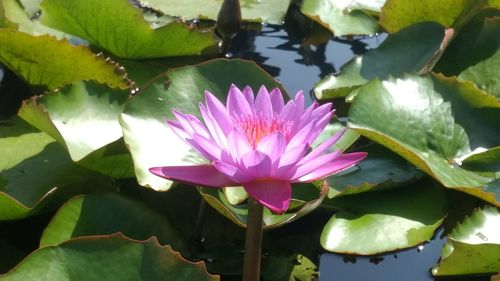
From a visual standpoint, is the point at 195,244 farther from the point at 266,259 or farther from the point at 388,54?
the point at 388,54

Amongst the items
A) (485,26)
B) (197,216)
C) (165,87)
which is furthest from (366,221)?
(485,26)

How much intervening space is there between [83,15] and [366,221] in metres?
0.78

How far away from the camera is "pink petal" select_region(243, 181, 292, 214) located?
0.88m

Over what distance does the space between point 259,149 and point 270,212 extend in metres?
0.33

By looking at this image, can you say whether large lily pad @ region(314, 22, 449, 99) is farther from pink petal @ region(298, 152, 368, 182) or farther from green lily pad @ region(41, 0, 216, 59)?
pink petal @ region(298, 152, 368, 182)

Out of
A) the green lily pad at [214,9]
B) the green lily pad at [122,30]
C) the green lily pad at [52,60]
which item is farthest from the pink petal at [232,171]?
the green lily pad at [214,9]

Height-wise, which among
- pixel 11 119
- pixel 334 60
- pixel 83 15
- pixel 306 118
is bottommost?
pixel 334 60

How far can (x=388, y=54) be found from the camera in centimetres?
172

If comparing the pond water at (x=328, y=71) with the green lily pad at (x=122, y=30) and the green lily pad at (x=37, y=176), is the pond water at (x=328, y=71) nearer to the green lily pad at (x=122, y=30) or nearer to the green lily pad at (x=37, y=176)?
the green lily pad at (x=122, y=30)

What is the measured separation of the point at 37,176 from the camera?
1302 millimetres

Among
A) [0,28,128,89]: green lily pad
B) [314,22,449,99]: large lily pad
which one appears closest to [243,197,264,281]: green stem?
[0,28,128,89]: green lily pad

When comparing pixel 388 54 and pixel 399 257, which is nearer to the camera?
pixel 399 257

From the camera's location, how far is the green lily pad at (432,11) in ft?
5.97

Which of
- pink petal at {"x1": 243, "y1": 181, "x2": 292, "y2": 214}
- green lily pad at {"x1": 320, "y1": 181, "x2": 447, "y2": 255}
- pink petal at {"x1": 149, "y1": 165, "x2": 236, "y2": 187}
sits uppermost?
pink petal at {"x1": 243, "y1": 181, "x2": 292, "y2": 214}
